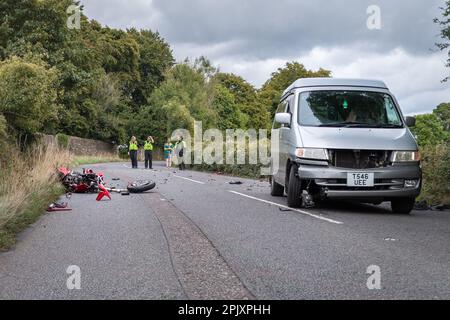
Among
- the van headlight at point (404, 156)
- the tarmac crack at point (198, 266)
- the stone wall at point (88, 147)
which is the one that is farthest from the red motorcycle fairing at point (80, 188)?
the stone wall at point (88, 147)

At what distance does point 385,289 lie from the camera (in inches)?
158

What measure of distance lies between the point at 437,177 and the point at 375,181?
3.41m

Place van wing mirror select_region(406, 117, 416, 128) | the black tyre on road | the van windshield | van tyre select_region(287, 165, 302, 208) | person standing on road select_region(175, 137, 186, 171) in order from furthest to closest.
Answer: person standing on road select_region(175, 137, 186, 171), the black tyre on road, the van windshield, van wing mirror select_region(406, 117, 416, 128), van tyre select_region(287, 165, 302, 208)

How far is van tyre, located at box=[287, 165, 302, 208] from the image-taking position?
9188mm

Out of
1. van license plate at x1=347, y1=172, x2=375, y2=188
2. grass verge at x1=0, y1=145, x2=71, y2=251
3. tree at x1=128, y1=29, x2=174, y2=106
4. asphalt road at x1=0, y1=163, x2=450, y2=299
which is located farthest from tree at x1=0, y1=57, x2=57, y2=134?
tree at x1=128, y1=29, x2=174, y2=106

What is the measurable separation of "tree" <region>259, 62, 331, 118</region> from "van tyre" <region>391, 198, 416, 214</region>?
6799cm

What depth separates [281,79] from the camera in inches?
3127

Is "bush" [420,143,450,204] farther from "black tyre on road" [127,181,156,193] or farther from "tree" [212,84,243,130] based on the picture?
"tree" [212,84,243,130]

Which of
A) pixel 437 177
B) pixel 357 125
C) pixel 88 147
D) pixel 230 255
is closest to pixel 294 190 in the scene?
pixel 357 125

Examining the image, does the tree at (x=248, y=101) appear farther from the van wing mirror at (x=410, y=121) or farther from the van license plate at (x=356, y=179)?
the van license plate at (x=356, y=179)

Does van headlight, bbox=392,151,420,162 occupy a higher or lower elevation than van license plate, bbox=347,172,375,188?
higher

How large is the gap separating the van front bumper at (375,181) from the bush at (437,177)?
2.64 meters

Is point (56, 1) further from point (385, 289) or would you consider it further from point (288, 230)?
point (385, 289)

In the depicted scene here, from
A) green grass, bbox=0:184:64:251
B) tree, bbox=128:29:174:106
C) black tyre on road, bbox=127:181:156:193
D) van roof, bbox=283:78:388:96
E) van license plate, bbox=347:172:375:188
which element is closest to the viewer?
green grass, bbox=0:184:64:251
